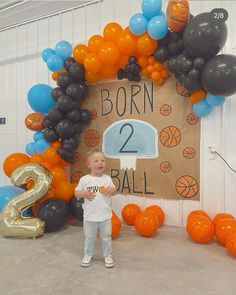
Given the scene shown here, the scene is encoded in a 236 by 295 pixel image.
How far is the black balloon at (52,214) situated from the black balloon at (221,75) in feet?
6.76

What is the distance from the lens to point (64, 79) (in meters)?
3.81

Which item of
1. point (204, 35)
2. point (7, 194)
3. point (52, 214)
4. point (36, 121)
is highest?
point (204, 35)

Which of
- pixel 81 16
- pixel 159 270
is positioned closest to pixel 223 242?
pixel 159 270

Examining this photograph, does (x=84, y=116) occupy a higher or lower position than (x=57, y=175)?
higher

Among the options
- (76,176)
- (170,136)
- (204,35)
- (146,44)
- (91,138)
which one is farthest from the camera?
(76,176)

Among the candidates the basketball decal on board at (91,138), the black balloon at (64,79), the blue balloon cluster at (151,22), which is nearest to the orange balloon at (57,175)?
the basketball decal on board at (91,138)

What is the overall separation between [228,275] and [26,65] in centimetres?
438

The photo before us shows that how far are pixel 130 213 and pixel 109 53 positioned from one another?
1.91 metres

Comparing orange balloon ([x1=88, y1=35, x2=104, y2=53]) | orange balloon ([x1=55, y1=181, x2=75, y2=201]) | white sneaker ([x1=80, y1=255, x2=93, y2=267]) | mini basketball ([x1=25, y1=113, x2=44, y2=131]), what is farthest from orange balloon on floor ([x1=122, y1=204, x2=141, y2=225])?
orange balloon ([x1=88, y1=35, x2=104, y2=53])

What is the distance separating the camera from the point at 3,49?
5.42m

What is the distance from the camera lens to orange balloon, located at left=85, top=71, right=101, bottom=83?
389 centimetres

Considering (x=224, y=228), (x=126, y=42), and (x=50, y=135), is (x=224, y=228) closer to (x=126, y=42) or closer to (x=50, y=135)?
(x=126, y=42)

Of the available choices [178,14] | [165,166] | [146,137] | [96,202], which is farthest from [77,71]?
[96,202]

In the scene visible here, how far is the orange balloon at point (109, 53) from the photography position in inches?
135
